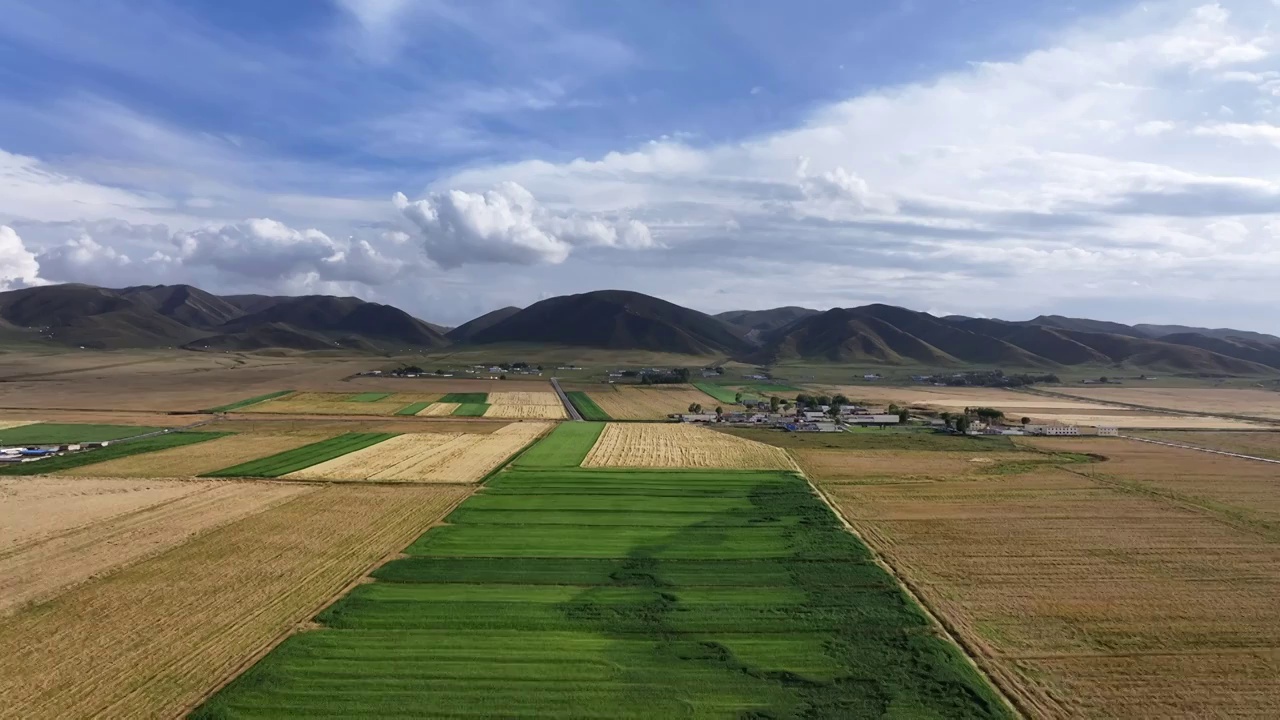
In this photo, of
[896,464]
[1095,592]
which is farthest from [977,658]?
[896,464]

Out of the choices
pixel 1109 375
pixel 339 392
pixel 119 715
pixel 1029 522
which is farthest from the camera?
pixel 1109 375

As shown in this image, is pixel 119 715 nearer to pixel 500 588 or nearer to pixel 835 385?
pixel 500 588

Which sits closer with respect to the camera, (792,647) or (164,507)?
(792,647)

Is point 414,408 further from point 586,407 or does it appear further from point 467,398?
point 586,407

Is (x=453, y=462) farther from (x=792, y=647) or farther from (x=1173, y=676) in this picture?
(x=1173, y=676)

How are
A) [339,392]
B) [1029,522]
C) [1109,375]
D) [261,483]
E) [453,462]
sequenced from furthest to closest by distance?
[1109,375], [339,392], [453,462], [261,483], [1029,522]

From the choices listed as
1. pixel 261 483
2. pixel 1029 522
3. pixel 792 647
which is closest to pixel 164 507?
pixel 261 483
